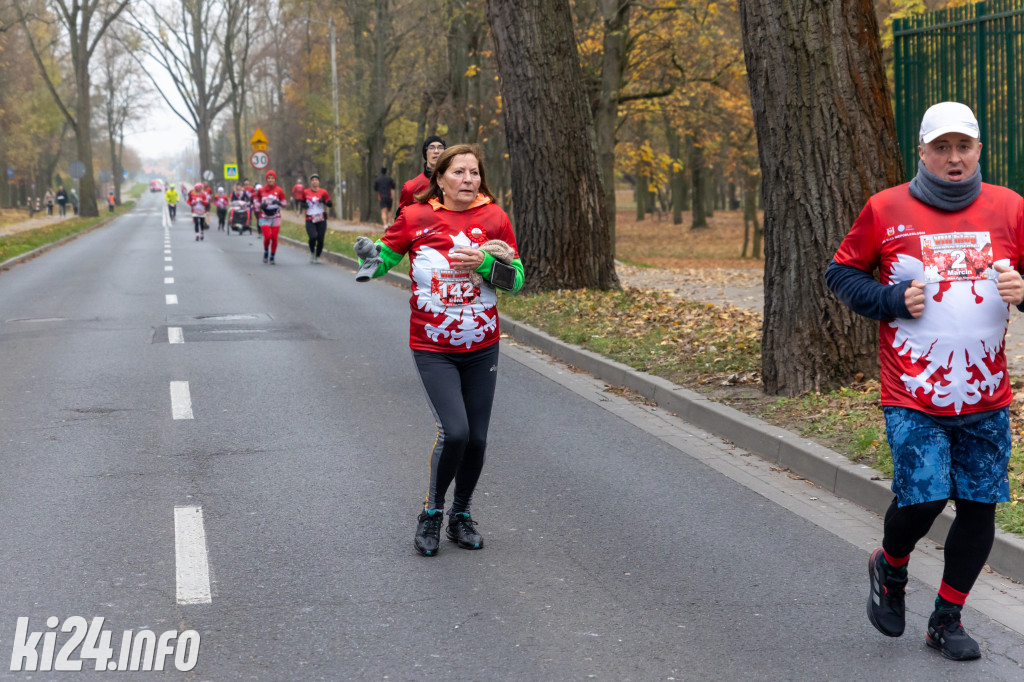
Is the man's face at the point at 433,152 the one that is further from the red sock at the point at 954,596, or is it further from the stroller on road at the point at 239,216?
the stroller on road at the point at 239,216

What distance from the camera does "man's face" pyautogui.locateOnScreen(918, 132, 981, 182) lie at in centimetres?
404

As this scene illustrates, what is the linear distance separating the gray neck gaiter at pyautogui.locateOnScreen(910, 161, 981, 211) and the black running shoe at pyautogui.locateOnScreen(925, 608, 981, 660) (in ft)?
4.48

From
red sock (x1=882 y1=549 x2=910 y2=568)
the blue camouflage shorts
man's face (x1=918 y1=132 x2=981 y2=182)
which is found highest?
man's face (x1=918 y1=132 x2=981 y2=182)

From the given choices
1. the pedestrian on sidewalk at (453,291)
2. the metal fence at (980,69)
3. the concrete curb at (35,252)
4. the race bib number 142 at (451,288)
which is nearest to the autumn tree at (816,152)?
the pedestrian on sidewalk at (453,291)

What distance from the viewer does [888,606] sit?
14.2 feet

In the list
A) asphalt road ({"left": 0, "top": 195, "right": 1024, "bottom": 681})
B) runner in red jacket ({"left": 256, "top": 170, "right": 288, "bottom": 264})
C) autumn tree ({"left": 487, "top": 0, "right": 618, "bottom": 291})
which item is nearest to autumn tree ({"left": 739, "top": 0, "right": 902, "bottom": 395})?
asphalt road ({"left": 0, "top": 195, "right": 1024, "bottom": 681})

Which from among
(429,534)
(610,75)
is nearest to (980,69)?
(429,534)

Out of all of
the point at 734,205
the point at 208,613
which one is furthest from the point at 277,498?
the point at 734,205

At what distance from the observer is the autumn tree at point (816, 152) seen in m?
Result: 8.33

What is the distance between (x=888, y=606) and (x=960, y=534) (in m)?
0.35

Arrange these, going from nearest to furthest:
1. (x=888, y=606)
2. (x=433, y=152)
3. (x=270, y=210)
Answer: (x=888, y=606)
(x=433, y=152)
(x=270, y=210)

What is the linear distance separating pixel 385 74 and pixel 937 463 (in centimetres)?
4276

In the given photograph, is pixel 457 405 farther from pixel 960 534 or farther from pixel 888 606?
pixel 960 534

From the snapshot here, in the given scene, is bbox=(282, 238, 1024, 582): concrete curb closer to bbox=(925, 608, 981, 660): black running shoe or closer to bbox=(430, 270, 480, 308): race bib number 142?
bbox=(925, 608, 981, 660): black running shoe
